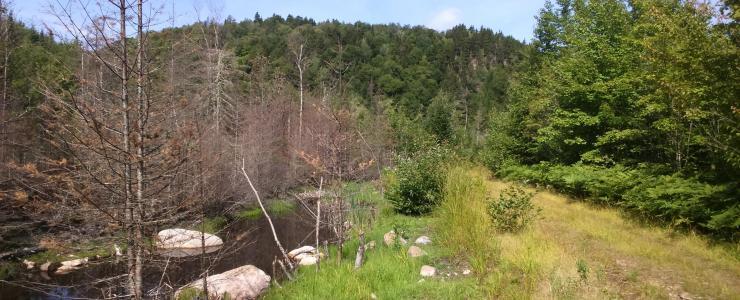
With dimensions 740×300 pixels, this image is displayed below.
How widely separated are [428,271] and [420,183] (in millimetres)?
5357

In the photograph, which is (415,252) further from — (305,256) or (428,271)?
(305,256)

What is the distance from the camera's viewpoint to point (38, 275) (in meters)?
11.4

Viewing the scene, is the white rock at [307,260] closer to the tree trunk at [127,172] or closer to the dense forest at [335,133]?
the dense forest at [335,133]

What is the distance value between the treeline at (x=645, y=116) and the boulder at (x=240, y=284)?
28.5ft

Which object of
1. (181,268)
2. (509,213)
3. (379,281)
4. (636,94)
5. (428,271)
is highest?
(636,94)

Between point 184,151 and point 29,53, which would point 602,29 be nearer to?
point 184,151

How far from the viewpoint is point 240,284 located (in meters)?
9.08

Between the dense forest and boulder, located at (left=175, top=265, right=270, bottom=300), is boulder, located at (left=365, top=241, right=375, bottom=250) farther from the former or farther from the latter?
boulder, located at (left=175, top=265, right=270, bottom=300)

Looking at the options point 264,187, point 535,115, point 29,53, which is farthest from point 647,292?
point 29,53

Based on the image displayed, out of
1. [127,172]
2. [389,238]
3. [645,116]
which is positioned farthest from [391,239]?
[645,116]

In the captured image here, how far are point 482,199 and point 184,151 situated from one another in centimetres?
629

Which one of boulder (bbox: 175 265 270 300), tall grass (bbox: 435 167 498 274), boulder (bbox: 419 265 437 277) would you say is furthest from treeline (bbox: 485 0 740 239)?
boulder (bbox: 175 265 270 300)

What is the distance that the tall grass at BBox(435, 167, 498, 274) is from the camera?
7234mm

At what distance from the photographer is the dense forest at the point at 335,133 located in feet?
14.7
